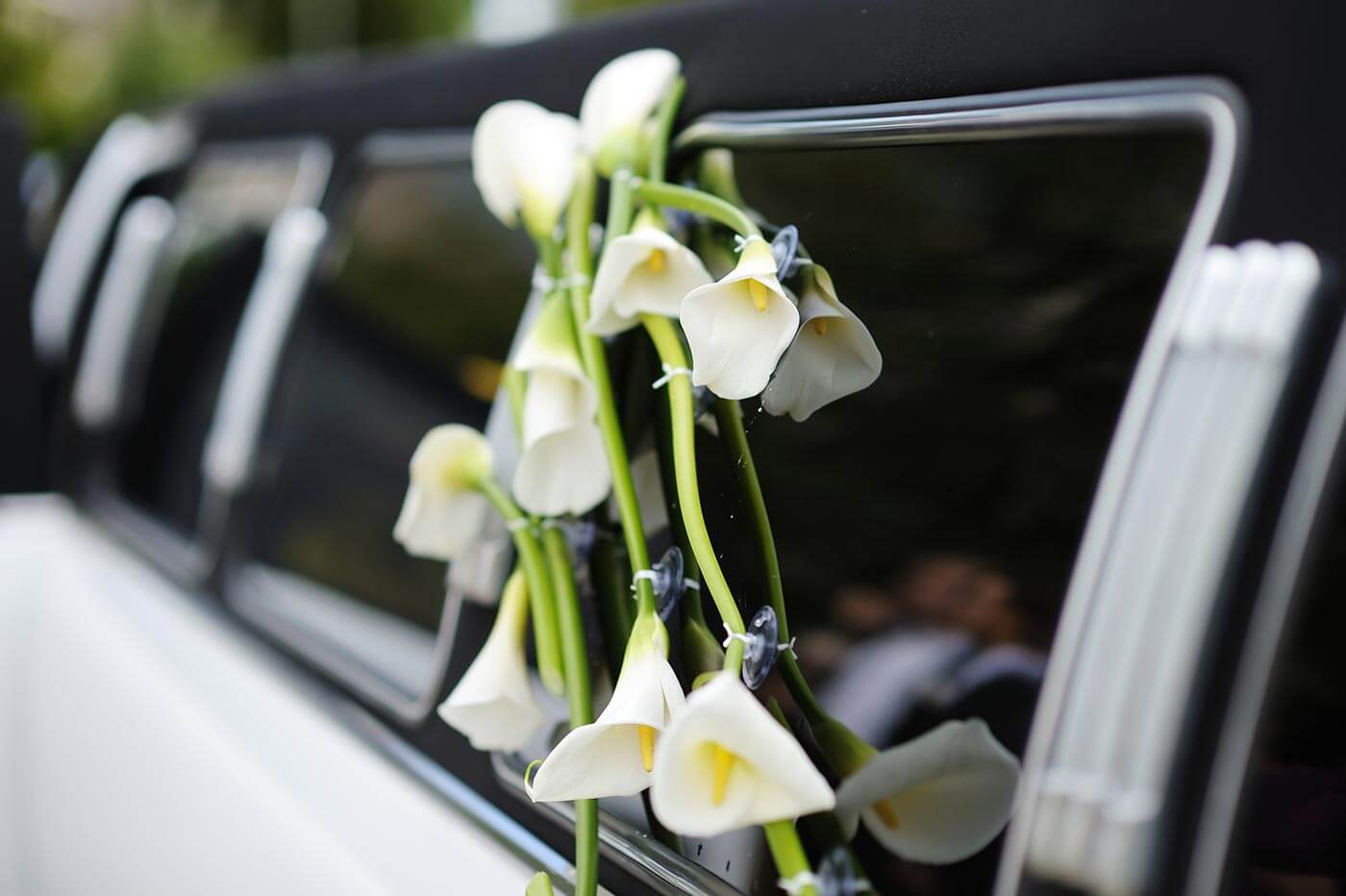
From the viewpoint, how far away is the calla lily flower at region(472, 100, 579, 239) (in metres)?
0.96

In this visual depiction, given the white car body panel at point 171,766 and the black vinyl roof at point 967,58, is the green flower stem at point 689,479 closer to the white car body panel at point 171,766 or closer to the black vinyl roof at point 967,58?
the black vinyl roof at point 967,58

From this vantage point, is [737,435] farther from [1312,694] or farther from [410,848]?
[410,848]

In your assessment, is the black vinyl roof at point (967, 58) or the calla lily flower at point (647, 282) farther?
the calla lily flower at point (647, 282)

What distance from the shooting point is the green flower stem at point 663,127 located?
95 cm

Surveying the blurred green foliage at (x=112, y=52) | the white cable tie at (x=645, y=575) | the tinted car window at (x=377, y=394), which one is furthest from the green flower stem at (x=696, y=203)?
the blurred green foliage at (x=112, y=52)

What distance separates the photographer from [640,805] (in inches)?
36.2

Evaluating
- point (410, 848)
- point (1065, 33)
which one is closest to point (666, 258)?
point (1065, 33)

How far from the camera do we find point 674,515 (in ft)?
2.92

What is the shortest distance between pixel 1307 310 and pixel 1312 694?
0.64 feet

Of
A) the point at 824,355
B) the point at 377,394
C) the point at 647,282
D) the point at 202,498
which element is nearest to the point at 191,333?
the point at 202,498

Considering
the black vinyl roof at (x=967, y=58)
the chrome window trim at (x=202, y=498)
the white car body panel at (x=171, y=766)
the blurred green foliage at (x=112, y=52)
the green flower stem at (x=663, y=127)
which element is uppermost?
the blurred green foliage at (x=112, y=52)

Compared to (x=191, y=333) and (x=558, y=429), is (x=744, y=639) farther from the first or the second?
(x=191, y=333)

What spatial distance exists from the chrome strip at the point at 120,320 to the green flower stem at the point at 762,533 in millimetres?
1642

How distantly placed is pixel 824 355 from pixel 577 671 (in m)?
0.29
